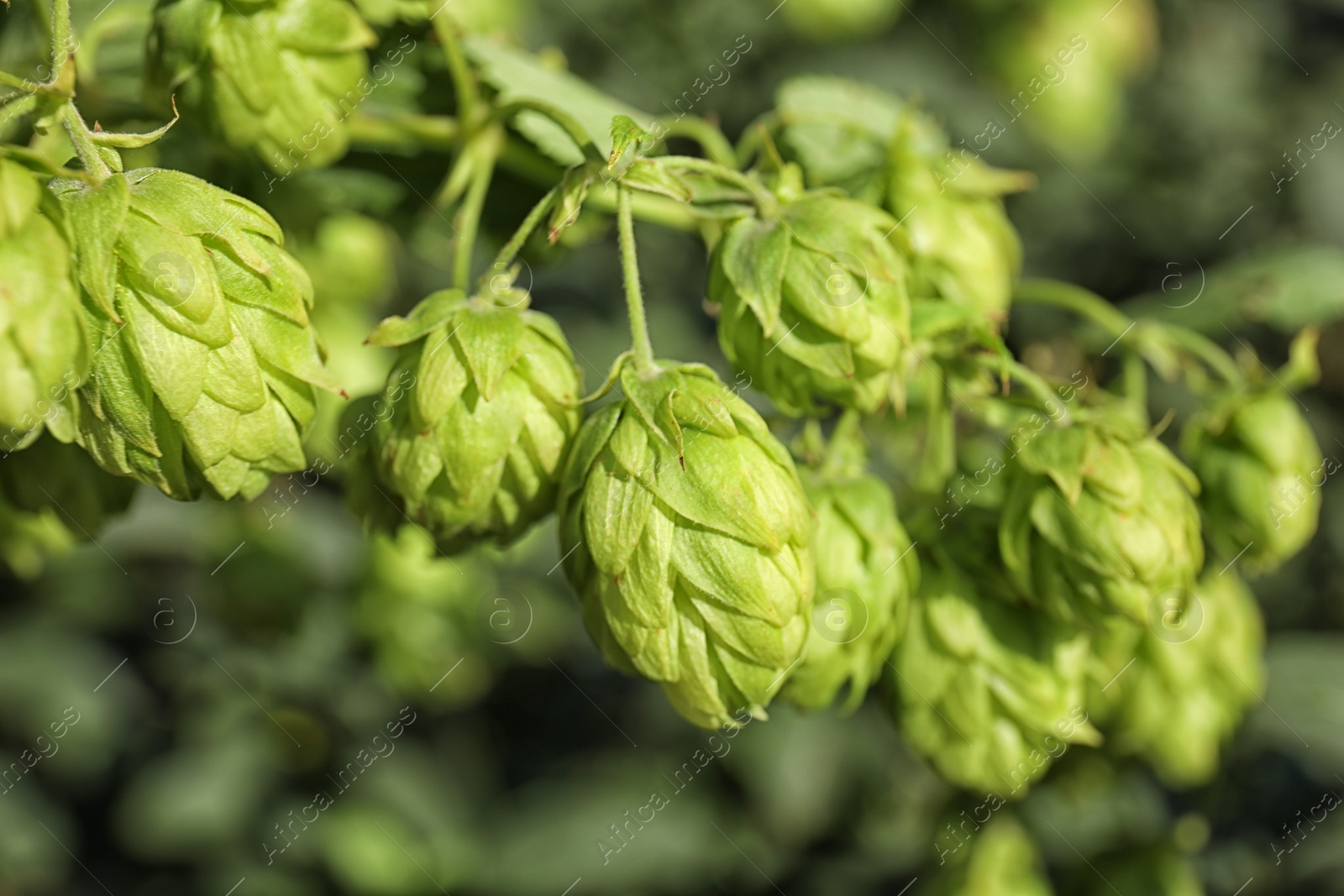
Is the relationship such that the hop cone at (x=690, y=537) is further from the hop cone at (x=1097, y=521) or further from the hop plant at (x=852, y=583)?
the hop cone at (x=1097, y=521)

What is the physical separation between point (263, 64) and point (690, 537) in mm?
787

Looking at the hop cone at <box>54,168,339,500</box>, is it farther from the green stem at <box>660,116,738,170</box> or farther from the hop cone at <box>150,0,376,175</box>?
the green stem at <box>660,116,738,170</box>

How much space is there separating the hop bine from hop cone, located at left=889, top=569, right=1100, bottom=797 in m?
0.32

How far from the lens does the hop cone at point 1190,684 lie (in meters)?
1.95

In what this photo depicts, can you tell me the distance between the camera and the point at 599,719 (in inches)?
152

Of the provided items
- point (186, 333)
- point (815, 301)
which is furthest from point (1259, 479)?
point (186, 333)

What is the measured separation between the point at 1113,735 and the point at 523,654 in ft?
6.90

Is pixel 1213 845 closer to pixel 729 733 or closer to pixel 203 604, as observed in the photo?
pixel 729 733

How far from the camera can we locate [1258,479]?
173cm

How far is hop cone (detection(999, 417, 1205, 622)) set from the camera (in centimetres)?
147

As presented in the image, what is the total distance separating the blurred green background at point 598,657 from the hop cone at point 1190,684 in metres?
0.39

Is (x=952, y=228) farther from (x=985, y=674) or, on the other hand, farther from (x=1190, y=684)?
(x=1190, y=684)

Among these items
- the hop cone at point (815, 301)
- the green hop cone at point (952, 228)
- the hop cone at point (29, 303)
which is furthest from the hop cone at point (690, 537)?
the green hop cone at point (952, 228)

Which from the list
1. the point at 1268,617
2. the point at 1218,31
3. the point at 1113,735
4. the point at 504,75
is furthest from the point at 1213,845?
the point at 1218,31
